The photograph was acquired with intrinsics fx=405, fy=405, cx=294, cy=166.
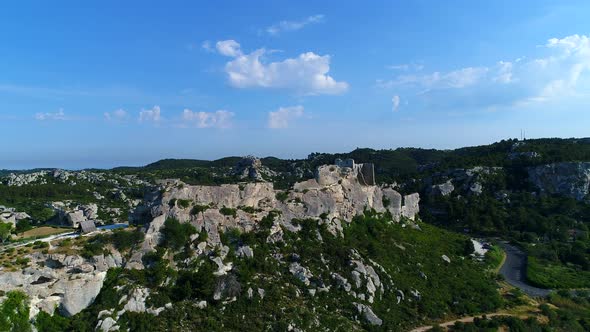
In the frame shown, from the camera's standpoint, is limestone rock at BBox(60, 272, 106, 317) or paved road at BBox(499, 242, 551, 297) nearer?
limestone rock at BBox(60, 272, 106, 317)

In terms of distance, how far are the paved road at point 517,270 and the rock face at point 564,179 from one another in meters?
40.2

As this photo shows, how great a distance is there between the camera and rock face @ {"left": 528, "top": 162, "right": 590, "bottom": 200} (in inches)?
4515

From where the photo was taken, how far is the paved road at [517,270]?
2432 inches

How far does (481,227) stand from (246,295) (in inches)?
3260

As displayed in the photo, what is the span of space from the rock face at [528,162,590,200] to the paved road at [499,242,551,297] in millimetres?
40234

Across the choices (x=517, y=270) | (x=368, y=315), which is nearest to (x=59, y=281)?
(x=368, y=315)

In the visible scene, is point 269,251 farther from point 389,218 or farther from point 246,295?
point 389,218

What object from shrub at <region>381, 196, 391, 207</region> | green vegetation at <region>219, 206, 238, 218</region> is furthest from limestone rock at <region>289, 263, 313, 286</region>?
shrub at <region>381, 196, 391, 207</region>

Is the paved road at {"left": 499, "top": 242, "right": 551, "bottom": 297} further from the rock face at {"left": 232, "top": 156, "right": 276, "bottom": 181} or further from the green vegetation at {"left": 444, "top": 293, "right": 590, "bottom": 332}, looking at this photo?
the rock face at {"left": 232, "top": 156, "right": 276, "bottom": 181}

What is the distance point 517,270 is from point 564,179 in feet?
199

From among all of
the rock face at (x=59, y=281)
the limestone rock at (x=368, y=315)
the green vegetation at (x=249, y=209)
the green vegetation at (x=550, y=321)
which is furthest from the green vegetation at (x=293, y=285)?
the green vegetation at (x=550, y=321)

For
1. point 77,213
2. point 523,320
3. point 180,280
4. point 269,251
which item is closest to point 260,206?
point 269,251

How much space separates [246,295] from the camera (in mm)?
38125

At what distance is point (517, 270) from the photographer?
7188cm
